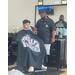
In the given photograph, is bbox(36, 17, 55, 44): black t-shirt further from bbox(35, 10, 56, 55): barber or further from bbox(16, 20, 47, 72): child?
bbox(16, 20, 47, 72): child

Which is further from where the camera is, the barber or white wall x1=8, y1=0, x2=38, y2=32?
white wall x1=8, y1=0, x2=38, y2=32

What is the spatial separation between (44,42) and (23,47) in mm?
580

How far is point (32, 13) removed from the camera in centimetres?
440

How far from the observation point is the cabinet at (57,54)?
3504mm

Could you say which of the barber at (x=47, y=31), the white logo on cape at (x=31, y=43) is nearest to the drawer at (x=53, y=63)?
the barber at (x=47, y=31)

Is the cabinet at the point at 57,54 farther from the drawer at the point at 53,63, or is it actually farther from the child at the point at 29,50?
the child at the point at 29,50

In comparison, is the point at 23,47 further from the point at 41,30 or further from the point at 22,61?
the point at 41,30

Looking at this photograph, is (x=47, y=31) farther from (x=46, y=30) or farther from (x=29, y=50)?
(x=29, y=50)

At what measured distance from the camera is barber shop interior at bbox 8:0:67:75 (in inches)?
125

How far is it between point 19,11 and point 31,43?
1.33 meters

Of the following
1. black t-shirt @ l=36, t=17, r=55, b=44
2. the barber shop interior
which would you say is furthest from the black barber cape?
black t-shirt @ l=36, t=17, r=55, b=44

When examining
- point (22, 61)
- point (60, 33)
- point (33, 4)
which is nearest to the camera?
point (22, 61)

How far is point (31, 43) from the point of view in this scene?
3.24m

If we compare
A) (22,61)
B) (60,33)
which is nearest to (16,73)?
(22,61)
